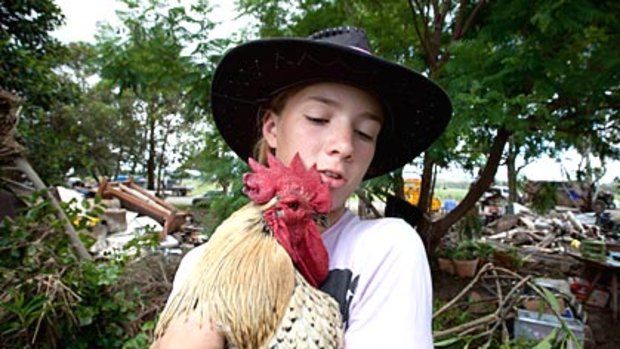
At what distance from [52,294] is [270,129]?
7.55ft

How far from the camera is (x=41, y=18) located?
621 cm

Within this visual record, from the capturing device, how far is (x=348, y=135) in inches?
Answer: 35.1

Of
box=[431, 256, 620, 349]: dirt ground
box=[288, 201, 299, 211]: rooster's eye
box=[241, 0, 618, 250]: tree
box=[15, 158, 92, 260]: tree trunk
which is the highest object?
box=[241, 0, 618, 250]: tree

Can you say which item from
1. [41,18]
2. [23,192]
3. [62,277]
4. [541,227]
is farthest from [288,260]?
[541,227]

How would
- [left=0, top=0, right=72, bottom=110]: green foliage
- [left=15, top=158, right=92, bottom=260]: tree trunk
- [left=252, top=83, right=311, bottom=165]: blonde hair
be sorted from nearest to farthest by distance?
[left=252, top=83, right=311, bottom=165]: blonde hair, [left=15, top=158, right=92, bottom=260]: tree trunk, [left=0, top=0, right=72, bottom=110]: green foliage

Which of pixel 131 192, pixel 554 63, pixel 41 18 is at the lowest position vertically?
pixel 131 192

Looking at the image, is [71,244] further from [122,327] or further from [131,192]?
[131,192]

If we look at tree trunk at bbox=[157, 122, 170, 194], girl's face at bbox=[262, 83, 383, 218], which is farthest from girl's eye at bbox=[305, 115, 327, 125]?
tree trunk at bbox=[157, 122, 170, 194]

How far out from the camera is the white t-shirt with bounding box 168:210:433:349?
753 millimetres

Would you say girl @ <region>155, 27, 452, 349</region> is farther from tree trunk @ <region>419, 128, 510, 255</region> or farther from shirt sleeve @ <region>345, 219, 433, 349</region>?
tree trunk @ <region>419, 128, 510, 255</region>

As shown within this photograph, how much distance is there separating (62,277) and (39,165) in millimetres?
3392

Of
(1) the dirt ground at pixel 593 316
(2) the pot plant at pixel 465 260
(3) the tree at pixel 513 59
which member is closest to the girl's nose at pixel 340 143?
(3) the tree at pixel 513 59

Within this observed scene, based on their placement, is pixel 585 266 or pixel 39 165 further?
pixel 585 266

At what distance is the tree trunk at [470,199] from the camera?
4699 mm
